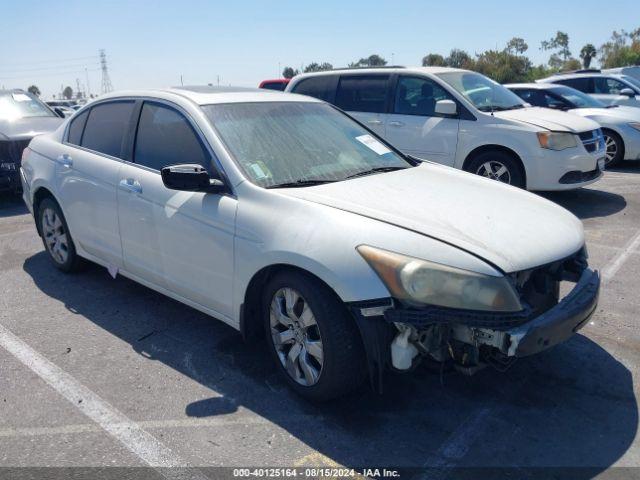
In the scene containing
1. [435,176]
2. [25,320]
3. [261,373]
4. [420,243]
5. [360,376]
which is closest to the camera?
[420,243]

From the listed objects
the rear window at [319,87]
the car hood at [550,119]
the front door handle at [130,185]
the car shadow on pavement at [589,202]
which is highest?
the rear window at [319,87]

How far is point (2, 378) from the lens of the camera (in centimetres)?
348

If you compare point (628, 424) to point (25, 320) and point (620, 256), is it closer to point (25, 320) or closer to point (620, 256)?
point (620, 256)

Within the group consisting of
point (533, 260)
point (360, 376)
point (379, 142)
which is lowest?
point (360, 376)

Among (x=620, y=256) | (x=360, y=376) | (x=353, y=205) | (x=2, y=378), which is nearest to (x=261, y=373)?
(x=360, y=376)

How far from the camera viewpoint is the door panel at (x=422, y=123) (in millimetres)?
7422

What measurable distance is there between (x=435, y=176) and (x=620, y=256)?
2.59 metres

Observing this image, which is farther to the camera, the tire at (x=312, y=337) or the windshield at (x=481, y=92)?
the windshield at (x=481, y=92)

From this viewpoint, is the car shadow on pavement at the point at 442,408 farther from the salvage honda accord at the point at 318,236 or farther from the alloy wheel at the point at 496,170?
the alloy wheel at the point at 496,170

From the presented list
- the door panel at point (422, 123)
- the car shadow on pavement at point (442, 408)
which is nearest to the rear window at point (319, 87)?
the door panel at point (422, 123)

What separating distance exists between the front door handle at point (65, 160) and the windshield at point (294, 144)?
5.23ft

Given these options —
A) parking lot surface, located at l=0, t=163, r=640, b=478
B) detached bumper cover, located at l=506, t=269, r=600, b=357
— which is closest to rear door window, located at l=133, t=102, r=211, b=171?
parking lot surface, located at l=0, t=163, r=640, b=478

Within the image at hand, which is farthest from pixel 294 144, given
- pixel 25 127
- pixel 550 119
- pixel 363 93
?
pixel 25 127

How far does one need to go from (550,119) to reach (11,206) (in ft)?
25.4
